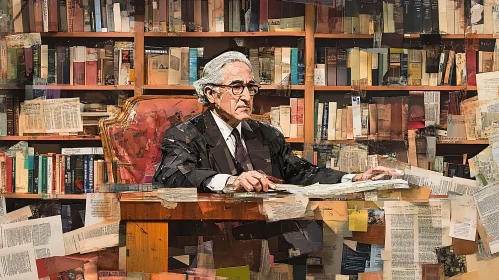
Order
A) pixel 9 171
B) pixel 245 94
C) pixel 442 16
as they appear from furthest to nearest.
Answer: pixel 9 171 < pixel 442 16 < pixel 245 94

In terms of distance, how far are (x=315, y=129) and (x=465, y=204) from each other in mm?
1651

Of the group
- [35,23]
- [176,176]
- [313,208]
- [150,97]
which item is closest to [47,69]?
[35,23]

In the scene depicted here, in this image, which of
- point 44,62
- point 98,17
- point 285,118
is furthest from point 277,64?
point 44,62

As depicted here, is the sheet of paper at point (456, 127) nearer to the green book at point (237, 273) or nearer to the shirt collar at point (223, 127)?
the shirt collar at point (223, 127)

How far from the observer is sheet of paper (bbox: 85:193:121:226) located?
1.91 m

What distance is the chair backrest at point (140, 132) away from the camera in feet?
8.66

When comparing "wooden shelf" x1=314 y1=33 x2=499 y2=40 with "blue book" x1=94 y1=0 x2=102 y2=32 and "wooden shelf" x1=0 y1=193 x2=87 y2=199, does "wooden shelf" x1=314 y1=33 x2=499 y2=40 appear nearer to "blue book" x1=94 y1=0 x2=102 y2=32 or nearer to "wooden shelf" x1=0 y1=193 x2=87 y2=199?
"blue book" x1=94 y1=0 x2=102 y2=32

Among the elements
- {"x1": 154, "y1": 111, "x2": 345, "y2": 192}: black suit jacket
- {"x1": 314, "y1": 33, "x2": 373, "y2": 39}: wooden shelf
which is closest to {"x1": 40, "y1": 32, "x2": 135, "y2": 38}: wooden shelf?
{"x1": 314, "y1": 33, "x2": 373, "y2": 39}: wooden shelf

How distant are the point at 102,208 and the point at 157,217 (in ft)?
0.78

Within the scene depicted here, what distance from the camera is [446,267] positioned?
6.10 ft

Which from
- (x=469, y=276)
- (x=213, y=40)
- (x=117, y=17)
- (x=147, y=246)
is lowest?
(x=469, y=276)

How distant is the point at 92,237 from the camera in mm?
1965

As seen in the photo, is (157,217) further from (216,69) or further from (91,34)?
(91,34)

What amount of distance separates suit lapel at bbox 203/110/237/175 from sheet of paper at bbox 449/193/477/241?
861 mm
